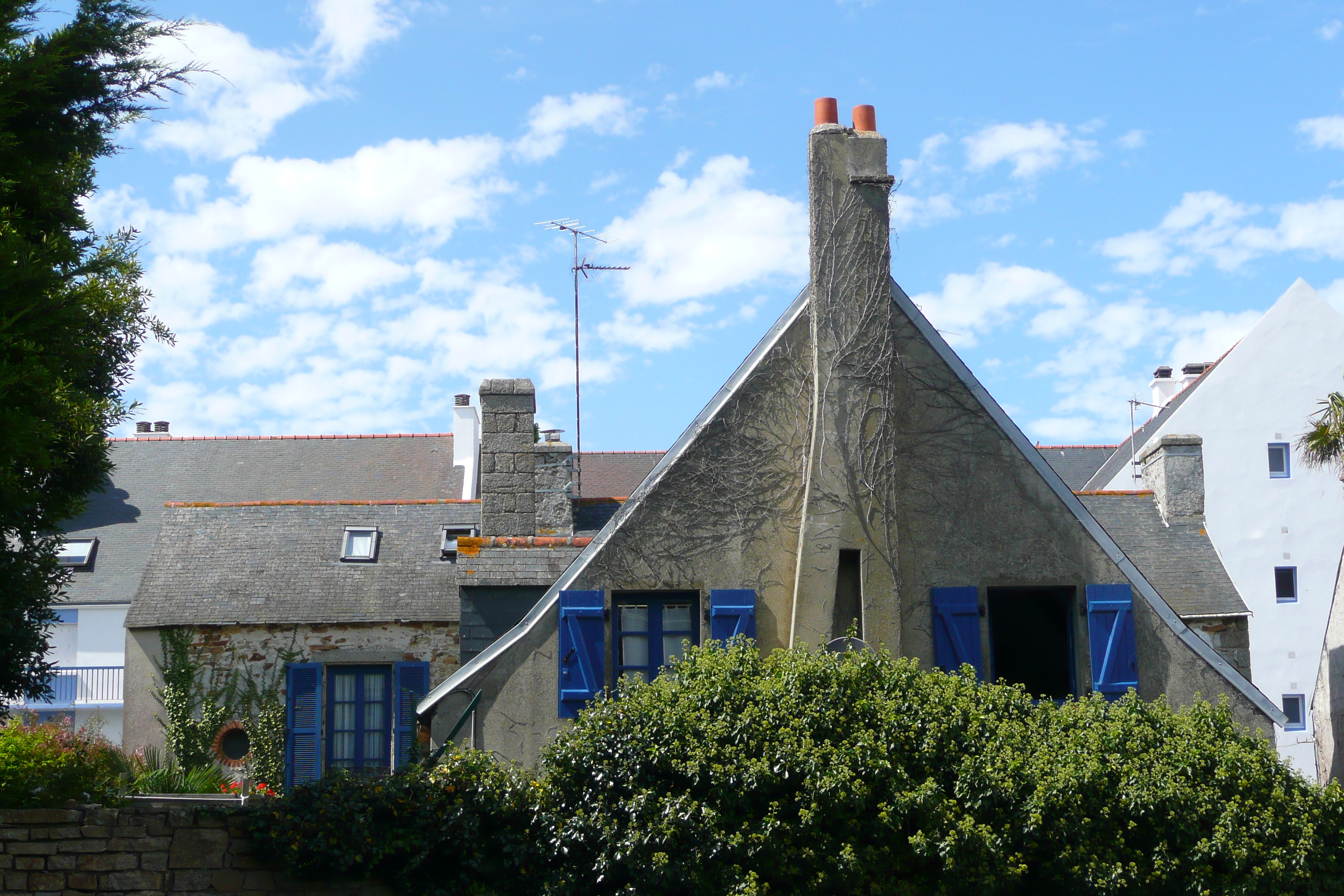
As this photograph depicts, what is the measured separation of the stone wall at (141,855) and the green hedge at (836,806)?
276mm

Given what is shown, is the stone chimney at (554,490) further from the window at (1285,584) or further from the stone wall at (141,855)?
the window at (1285,584)

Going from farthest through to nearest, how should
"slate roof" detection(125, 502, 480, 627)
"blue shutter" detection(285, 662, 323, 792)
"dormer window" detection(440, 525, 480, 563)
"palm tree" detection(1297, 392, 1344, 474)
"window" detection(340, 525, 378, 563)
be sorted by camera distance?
"dormer window" detection(440, 525, 480, 563) → "window" detection(340, 525, 378, 563) → "slate roof" detection(125, 502, 480, 627) → "blue shutter" detection(285, 662, 323, 792) → "palm tree" detection(1297, 392, 1344, 474)

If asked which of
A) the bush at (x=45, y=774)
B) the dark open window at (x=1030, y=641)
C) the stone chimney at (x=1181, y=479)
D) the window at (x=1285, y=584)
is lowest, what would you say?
the bush at (x=45, y=774)

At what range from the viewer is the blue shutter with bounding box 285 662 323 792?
15.7 metres

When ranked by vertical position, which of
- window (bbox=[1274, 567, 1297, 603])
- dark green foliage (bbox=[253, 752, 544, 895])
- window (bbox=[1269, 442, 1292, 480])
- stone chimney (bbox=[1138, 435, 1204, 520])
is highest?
window (bbox=[1269, 442, 1292, 480])

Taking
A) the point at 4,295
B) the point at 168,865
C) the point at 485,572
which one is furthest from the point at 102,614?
the point at 4,295

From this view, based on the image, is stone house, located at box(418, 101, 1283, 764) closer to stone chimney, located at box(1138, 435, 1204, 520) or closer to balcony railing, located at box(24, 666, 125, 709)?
stone chimney, located at box(1138, 435, 1204, 520)

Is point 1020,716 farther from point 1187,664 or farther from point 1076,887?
point 1187,664

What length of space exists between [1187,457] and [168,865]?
38.3 feet

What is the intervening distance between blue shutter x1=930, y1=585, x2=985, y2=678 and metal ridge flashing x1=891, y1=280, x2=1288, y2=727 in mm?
1262

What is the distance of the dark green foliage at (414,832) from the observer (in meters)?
9.19

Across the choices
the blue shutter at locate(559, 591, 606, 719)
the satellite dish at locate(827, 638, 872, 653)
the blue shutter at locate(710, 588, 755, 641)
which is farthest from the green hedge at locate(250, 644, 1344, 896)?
the blue shutter at locate(710, 588, 755, 641)

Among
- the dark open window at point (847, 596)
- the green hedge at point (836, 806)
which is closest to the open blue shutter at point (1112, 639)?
the green hedge at point (836, 806)

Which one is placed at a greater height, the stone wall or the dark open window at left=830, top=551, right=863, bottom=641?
the dark open window at left=830, top=551, right=863, bottom=641
